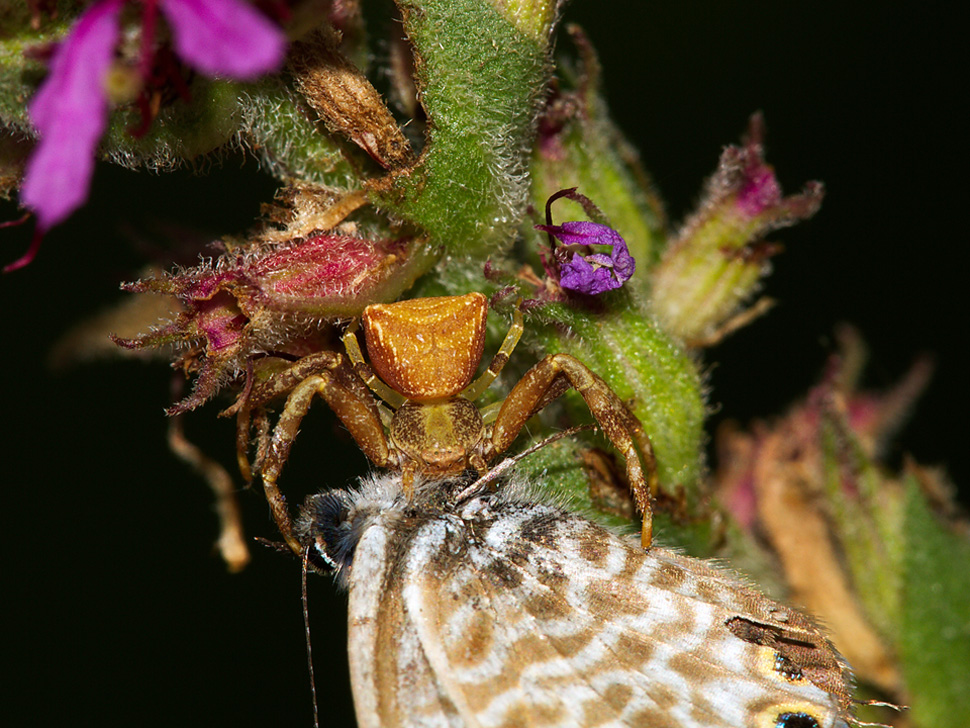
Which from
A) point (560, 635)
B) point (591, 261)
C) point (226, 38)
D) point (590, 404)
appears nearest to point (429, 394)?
point (590, 404)

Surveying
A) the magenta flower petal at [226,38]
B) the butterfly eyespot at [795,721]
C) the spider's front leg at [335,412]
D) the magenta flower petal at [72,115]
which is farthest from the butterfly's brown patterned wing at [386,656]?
the magenta flower petal at [226,38]

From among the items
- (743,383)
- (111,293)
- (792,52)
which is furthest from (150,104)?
(792,52)

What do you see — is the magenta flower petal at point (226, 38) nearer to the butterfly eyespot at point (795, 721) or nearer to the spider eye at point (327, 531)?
the spider eye at point (327, 531)

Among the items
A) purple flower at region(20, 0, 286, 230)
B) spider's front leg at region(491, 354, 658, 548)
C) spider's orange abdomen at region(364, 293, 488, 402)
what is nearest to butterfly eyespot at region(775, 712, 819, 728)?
spider's front leg at region(491, 354, 658, 548)

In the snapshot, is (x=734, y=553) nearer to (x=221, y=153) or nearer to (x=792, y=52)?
(x=221, y=153)

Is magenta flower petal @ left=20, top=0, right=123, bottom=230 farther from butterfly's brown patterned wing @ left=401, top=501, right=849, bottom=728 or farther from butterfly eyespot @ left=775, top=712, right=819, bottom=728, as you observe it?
butterfly eyespot @ left=775, top=712, right=819, bottom=728

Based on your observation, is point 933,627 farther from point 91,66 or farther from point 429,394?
point 91,66
